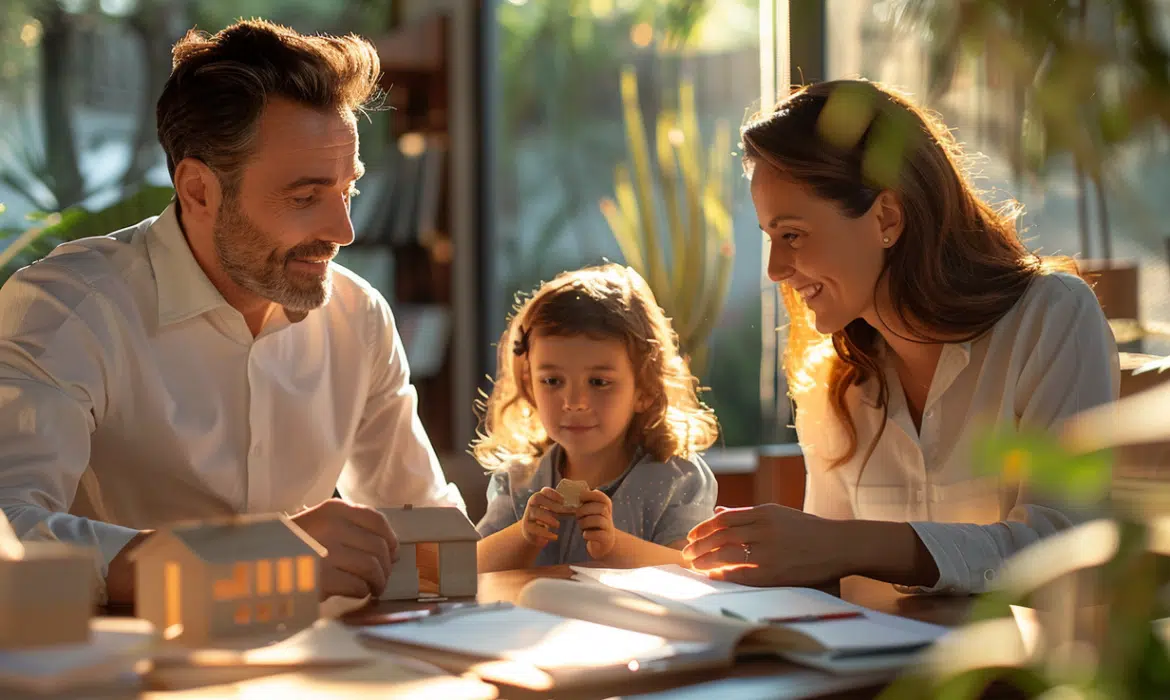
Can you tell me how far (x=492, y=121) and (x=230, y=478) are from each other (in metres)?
3.55

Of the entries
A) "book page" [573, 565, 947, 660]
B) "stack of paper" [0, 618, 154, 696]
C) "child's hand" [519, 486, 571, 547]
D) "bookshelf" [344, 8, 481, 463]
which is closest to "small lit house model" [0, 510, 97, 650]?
"stack of paper" [0, 618, 154, 696]

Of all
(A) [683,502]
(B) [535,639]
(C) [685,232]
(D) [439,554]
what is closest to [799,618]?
(B) [535,639]

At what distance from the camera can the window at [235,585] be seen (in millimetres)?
1119

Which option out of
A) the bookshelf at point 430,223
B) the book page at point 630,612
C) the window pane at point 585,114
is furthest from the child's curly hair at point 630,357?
the bookshelf at point 430,223

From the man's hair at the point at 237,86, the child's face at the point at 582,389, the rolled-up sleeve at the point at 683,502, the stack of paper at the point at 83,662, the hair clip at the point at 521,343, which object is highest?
the man's hair at the point at 237,86

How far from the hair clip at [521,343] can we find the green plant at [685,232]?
1.49m

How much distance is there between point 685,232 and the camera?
4.20 m

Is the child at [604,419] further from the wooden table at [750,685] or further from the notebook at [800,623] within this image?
the wooden table at [750,685]

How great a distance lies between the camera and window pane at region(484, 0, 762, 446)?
16.3ft

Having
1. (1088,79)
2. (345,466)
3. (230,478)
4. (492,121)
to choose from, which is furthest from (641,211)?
(1088,79)

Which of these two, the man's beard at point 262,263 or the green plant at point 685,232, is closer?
the man's beard at point 262,263

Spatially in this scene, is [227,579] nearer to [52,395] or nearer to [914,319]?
[52,395]

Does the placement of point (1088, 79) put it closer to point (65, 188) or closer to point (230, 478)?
point (230, 478)

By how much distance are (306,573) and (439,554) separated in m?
0.31
